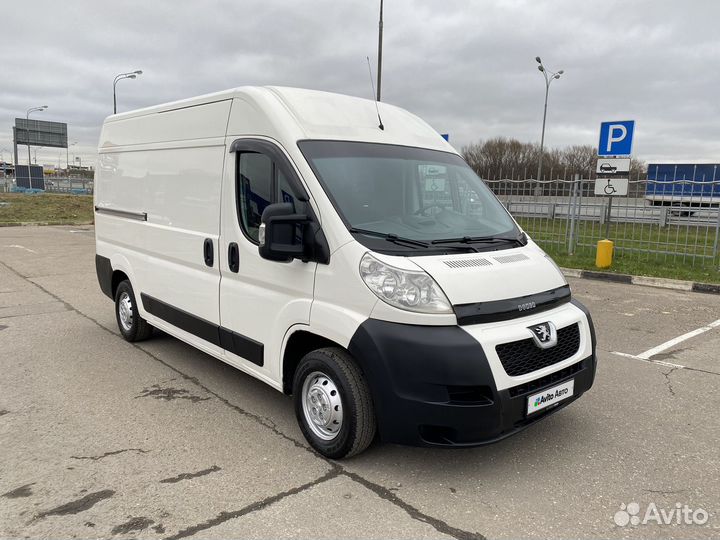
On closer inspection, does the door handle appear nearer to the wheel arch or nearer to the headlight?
the wheel arch

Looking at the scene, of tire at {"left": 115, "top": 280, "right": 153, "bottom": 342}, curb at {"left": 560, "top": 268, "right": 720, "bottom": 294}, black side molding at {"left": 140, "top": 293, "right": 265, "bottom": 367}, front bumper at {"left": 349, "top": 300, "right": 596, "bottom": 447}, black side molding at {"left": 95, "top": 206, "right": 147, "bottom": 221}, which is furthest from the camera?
curb at {"left": 560, "top": 268, "right": 720, "bottom": 294}

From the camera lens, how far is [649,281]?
33.6ft

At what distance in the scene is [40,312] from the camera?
7312 millimetres

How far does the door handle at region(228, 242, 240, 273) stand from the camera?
398 cm

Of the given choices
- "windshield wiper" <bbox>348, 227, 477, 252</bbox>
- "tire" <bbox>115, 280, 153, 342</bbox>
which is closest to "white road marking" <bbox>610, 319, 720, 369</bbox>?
"windshield wiper" <bbox>348, 227, 477, 252</bbox>

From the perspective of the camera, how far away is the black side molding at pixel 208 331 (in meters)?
3.95

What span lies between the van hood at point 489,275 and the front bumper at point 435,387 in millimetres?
252

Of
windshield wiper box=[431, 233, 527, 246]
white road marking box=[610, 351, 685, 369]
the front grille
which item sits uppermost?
windshield wiper box=[431, 233, 527, 246]

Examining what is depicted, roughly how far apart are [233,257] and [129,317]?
256 centimetres

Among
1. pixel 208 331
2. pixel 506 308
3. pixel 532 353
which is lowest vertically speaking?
pixel 208 331

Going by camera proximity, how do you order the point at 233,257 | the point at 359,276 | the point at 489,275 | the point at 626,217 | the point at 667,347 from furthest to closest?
the point at 626,217 → the point at 667,347 → the point at 233,257 → the point at 489,275 → the point at 359,276

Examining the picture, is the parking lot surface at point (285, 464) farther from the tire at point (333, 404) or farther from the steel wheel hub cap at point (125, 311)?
the steel wheel hub cap at point (125, 311)

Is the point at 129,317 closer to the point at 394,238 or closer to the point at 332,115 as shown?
the point at 332,115

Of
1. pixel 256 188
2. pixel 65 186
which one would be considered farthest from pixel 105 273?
Result: pixel 65 186
